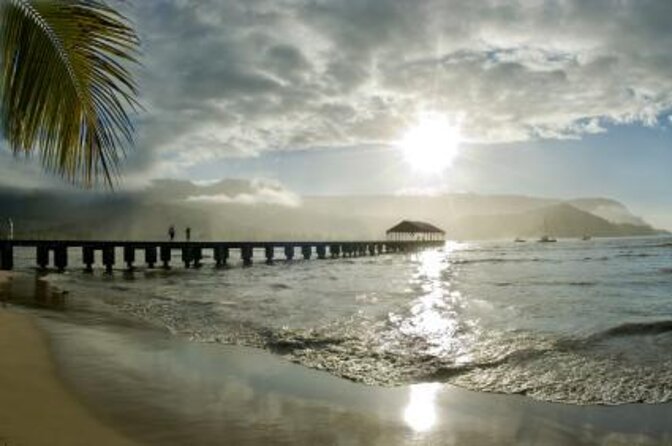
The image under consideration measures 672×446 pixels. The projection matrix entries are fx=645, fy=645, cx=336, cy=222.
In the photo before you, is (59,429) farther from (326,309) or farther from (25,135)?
(326,309)

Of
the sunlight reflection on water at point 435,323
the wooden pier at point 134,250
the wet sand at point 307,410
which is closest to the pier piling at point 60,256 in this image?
the wooden pier at point 134,250

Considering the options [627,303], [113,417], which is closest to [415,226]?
[627,303]

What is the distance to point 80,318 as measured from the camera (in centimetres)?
1614

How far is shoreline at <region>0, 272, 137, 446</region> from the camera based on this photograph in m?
5.36

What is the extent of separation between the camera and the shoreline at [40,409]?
17.6 ft

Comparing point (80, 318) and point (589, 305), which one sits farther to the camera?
point (589, 305)

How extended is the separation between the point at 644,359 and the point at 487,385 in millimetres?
3647

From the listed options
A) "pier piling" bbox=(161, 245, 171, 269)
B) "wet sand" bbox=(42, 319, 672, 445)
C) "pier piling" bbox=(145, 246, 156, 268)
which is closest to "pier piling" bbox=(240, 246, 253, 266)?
"pier piling" bbox=(161, 245, 171, 269)

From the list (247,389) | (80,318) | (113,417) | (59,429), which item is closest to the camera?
(59,429)

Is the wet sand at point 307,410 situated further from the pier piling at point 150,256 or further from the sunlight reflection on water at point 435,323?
the pier piling at point 150,256

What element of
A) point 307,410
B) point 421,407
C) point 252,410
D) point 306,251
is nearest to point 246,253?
point 306,251

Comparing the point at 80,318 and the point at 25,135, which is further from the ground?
the point at 25,135

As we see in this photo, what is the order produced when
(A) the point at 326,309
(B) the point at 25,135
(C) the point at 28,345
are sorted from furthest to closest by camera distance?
(A) the point at 326,309 → (C) the point at 28,345 → (B) the point at 25,135

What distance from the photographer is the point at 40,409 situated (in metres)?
6.32
